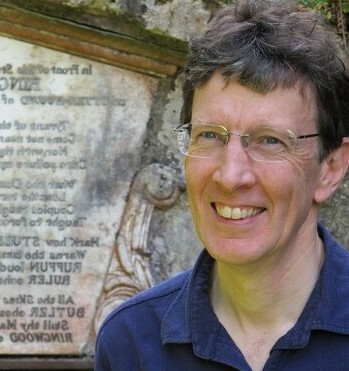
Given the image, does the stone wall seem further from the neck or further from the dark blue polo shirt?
the neck

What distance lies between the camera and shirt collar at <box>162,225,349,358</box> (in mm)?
1832

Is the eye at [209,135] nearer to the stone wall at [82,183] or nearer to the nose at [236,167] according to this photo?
the nose at [236,167]

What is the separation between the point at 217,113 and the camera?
1819mm

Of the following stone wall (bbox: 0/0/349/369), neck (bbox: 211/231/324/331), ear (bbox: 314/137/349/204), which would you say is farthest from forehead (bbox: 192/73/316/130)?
stone wall (bbox: 0/0/349/369)

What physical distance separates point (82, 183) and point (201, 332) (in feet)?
6.48

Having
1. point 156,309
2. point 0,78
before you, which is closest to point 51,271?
point 0,78

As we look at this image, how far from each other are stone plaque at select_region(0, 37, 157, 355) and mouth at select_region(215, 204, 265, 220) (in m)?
1.97

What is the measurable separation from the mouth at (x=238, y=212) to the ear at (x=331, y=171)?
0.18 meters

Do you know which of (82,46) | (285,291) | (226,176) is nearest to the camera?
(226,176)

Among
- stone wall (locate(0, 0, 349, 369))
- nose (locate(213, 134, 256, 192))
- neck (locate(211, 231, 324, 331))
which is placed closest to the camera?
nose (locate(213, 134, 256, 192))

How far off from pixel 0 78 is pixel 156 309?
6.74 feet

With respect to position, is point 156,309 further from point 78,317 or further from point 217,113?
point 78,317

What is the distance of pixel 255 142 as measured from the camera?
5.88 ft

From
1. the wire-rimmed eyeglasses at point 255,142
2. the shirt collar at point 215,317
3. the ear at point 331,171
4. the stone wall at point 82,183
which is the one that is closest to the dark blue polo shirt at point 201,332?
the shirt collar at point 215,317
